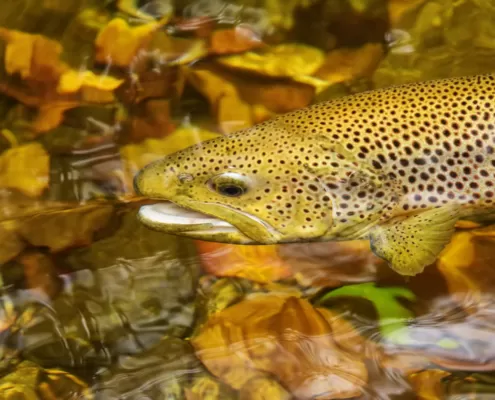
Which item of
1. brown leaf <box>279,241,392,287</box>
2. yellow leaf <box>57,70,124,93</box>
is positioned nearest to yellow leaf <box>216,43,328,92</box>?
yellow leaf <box>57,70,124,93</box>

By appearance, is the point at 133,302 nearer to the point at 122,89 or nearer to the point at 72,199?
the point at 72,199

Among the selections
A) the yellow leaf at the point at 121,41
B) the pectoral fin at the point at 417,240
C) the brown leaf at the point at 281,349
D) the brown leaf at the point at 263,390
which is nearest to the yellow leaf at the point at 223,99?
the yellow leaf at the point at 121,41

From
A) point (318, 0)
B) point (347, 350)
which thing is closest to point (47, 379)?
point (347, 350)

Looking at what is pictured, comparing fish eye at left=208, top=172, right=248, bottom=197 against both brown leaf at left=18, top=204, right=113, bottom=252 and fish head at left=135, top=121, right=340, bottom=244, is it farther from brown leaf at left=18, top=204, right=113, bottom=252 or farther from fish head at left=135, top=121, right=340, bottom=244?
brown leaf at left=18, top=204, right=113, bottom=252

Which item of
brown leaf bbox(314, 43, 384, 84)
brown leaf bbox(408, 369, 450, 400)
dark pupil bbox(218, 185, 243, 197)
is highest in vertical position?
brown leaf bbox(314, 43, 384, 84)

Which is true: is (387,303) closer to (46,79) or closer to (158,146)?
(158,146)

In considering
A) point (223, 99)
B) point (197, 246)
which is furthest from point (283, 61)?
point (197, 246)
